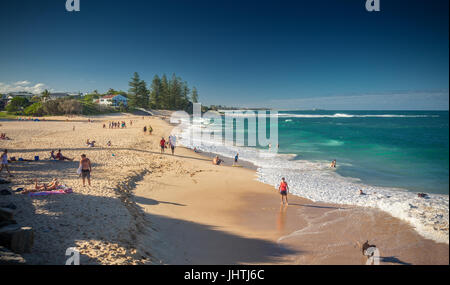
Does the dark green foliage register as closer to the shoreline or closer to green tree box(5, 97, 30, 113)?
green tree box(5, 97, 30, 113)

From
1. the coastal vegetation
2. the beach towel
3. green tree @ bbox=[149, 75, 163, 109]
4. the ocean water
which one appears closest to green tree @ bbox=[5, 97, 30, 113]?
the coastal vegetation

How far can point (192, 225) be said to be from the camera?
7543mm

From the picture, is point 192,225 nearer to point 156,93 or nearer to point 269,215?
point 269,215

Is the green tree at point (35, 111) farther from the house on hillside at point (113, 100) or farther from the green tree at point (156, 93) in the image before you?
the green tree at point (156, 93)

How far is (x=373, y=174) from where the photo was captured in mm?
14984

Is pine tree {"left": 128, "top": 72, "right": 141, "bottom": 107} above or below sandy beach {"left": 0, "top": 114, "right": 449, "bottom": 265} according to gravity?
above

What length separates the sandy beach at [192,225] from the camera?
17.6 feet

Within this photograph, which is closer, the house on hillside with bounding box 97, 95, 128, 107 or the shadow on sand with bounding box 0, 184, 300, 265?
the shadow on sand with bounding box 0, 184, 300, 265

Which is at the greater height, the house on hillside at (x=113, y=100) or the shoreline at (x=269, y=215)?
the house on hillside at (x=113, y=100)

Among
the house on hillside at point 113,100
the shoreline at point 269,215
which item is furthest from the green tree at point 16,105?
the shoreline at point 269,215

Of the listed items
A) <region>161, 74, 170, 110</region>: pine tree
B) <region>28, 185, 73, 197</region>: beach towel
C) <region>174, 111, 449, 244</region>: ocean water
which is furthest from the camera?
<region>161, 74, 170, 110</region>: pine tree

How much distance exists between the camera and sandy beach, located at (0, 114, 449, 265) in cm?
536
